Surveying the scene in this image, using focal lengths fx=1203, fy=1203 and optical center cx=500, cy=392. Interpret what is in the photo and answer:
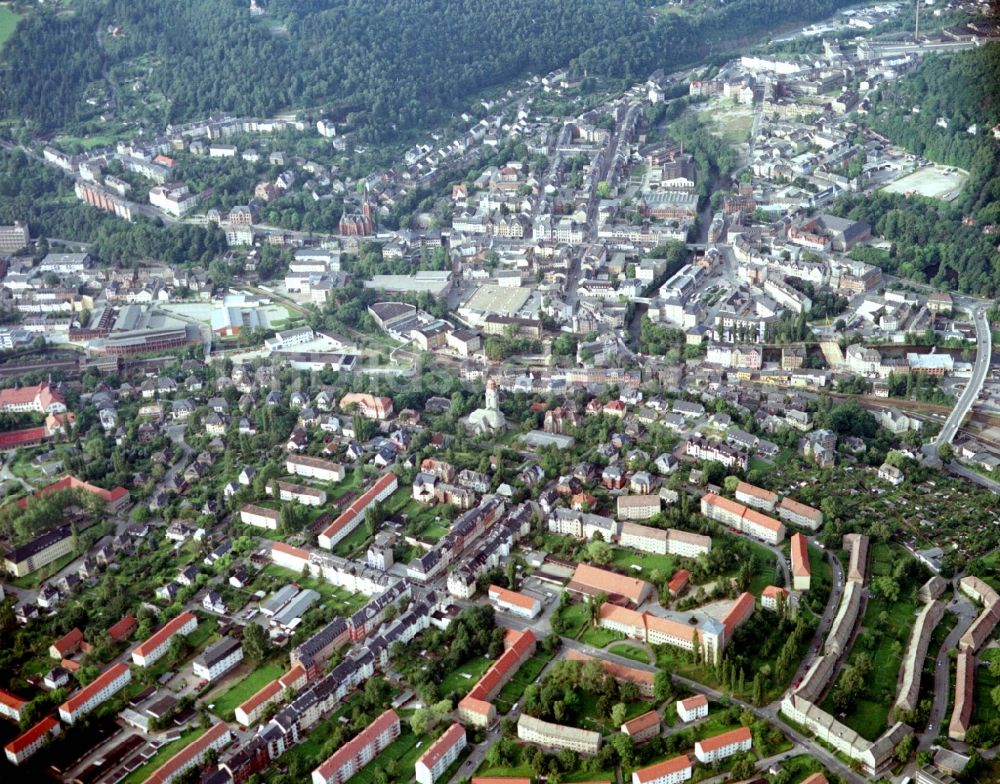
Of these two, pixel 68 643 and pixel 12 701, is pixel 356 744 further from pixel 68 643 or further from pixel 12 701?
pixel 68 643

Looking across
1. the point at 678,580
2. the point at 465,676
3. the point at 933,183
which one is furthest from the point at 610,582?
the point at 933,183

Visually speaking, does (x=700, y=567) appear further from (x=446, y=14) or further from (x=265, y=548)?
(x=446, y=14)

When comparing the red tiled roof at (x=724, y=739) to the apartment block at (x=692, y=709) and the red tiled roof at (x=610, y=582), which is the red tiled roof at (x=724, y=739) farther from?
the red tiled roof at (x=610, y=582)

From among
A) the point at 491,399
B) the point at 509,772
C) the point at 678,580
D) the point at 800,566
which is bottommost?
the point at 509,772

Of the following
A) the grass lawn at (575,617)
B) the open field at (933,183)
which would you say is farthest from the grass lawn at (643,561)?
the open field at (933,183)

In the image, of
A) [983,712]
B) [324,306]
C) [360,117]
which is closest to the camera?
[983,712]

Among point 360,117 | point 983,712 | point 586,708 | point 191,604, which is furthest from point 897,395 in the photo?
point 360,117
